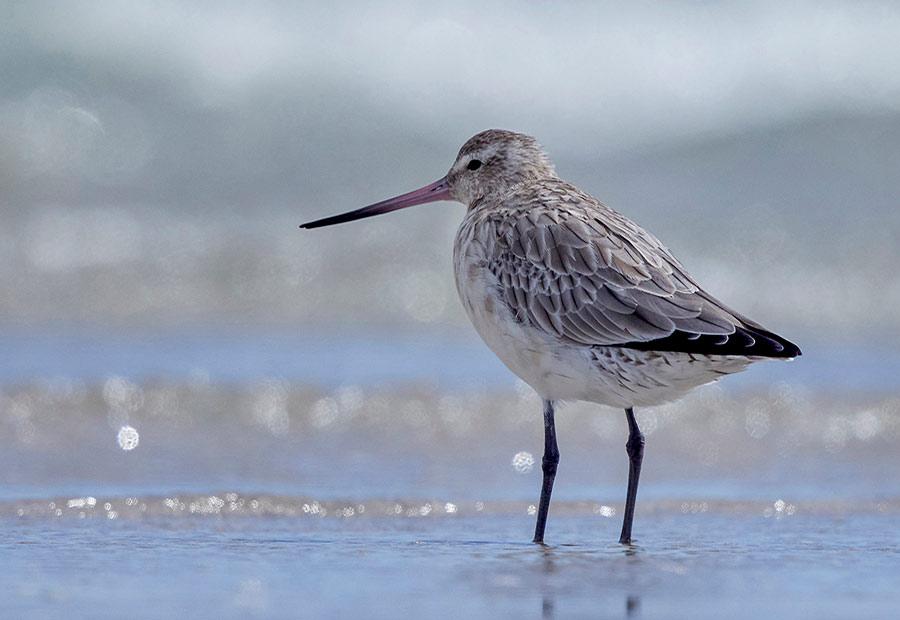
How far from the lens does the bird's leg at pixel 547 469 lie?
21.4 feet

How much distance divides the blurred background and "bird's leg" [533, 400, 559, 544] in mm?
372

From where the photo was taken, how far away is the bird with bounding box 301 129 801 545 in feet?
19.8

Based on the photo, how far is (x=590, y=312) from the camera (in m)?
6.30

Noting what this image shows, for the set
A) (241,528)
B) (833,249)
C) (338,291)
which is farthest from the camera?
(833,249)

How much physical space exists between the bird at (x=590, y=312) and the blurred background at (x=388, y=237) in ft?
2.77

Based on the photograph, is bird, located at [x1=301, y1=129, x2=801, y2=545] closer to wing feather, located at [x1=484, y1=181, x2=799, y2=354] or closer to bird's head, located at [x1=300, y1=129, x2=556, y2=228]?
wing feather, located at [x1=484, y1=181, x2=799, y2=354]

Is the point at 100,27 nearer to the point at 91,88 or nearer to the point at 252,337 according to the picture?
the point at 91,88

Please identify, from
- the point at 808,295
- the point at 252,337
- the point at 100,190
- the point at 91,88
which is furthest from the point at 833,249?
the point at 91,88

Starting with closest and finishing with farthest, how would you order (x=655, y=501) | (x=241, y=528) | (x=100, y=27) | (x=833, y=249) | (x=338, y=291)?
(x=241, y=528)
(x=655, y=501)
(x=338, y=291)
(x=833, y=249)
(x=100, y=27)

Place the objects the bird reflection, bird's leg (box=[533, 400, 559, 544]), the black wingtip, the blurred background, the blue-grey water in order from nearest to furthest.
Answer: the bird reflection → the blue-grey water → the black wingtip → bird's leg (box=[533, 400, 559, 544]) → the blurred background

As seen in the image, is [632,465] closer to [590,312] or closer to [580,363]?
[580,363]

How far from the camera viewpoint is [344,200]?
16516 mm

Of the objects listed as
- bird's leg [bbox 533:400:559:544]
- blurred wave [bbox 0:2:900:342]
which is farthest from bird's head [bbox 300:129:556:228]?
blurred wave [bbox 0:2:900:342]

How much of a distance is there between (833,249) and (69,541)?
10.5m
